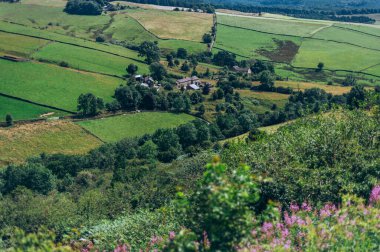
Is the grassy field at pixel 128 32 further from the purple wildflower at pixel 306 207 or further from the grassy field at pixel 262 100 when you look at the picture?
the purple wildflower at pixel 306 207

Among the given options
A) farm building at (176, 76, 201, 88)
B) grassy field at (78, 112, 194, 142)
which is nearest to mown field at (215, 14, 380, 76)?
farm building at (176, 76, 201, 88)

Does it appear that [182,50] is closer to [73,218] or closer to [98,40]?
[98,40]

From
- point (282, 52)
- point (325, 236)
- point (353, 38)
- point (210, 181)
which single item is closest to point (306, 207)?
point (325, 236)

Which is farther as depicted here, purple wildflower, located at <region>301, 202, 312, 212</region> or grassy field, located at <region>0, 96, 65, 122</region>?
grassy field, located at <region>0, 96, 65, 122</region>

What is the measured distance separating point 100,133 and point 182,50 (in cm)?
7389

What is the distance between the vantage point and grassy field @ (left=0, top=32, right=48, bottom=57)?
448 ft

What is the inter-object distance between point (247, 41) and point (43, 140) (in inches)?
4317

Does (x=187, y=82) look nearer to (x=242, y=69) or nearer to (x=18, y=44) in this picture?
(x=242, y=69)

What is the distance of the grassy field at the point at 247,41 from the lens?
571 ft

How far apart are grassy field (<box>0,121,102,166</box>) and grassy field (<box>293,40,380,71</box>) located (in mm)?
91623

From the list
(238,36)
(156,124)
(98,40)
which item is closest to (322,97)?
(156,124)

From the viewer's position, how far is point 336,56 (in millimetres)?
169500

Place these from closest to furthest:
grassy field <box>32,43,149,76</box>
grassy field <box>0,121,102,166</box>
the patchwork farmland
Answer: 1. grassy field <box>0,121,102,166</box>
2. the patchwork farmland
3. grassy field <box>32,43,149,76</box>

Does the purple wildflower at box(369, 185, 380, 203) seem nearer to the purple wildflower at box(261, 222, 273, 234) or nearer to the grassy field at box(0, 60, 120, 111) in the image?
the purple wildflower at box(261, 222, 273, 234)
